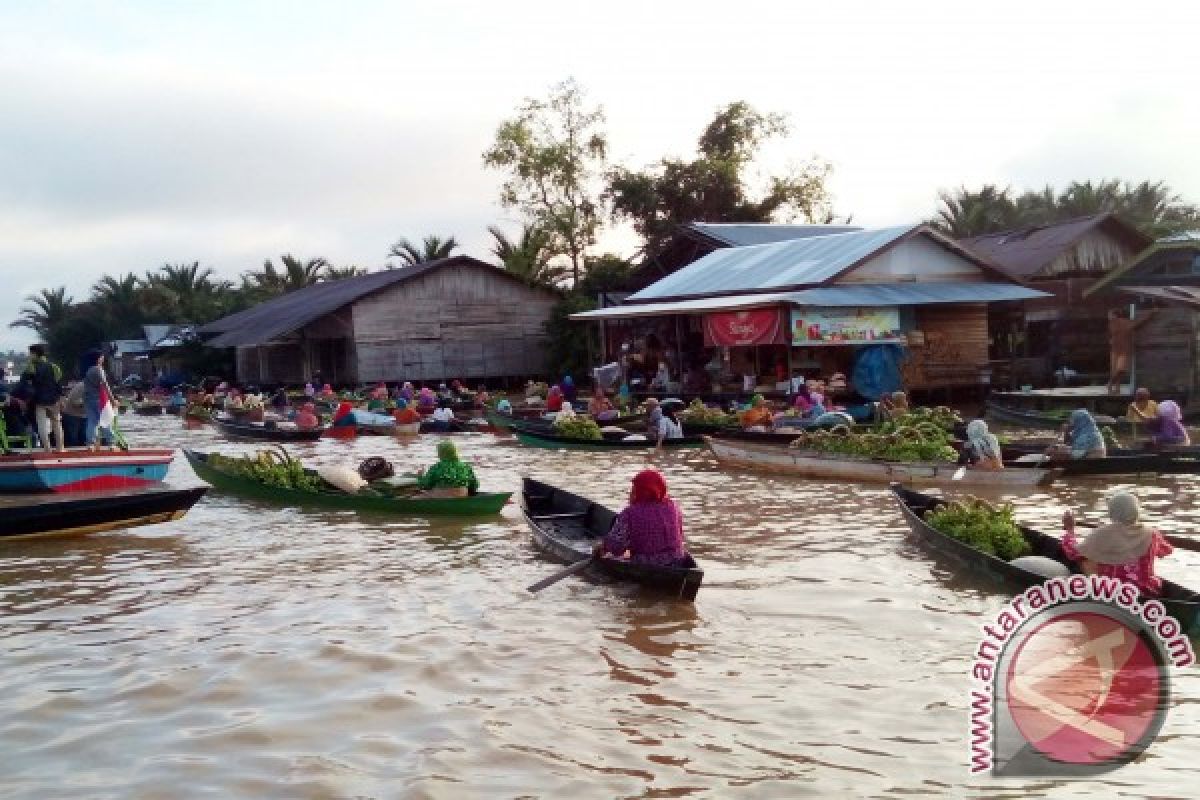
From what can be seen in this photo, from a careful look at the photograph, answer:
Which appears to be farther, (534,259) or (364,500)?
(534,259)

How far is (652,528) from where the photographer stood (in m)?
9.52

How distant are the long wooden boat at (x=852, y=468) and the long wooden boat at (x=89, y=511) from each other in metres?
8.62

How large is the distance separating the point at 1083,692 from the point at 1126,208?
38.3 meters

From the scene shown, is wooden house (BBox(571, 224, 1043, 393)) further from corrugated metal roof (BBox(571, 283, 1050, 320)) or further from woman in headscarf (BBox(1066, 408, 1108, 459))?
woman in headscarf (BBox(1066, 408, 1108, 459))

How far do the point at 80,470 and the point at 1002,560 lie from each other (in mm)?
10848

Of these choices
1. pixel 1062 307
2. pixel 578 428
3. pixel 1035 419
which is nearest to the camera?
pixel 578 428

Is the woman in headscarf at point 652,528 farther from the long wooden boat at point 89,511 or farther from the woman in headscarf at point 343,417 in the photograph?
the woman in headscarf at point 343,417

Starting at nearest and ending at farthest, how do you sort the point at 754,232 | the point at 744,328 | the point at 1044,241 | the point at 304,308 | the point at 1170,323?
the point at 1170,323 → the point at 744,328 → the point at 1044,241 → the point at 754,232 → the point at 304,308

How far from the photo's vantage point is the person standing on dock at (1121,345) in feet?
73.8

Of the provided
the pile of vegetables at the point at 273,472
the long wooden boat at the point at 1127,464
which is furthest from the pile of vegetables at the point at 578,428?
the long wooden boat at the point at 1127,464

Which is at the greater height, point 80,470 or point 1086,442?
point 80,470

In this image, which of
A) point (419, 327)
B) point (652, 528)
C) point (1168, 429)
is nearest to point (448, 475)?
point (652, 528)

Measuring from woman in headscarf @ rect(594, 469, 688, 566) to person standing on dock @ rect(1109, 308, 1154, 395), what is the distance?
1614 cm

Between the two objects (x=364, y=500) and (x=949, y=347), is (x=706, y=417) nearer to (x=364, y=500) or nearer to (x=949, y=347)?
(x=949, y=347)
